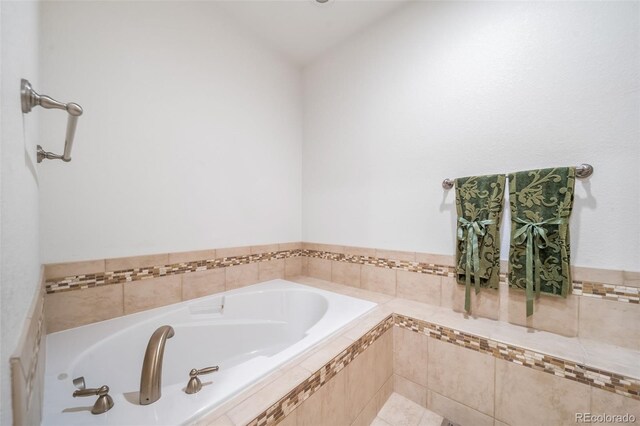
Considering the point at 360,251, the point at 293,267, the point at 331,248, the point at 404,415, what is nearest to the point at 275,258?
the point at 293,267

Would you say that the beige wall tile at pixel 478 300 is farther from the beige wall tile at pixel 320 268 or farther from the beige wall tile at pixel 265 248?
the beige wall tile at pixel 265 248

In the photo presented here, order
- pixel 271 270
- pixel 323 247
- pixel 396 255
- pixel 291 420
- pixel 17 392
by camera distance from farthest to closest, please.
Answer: pixel 323 247
pixel 271 270
pixel 396 255
pixel 291 420
pixel 17 392

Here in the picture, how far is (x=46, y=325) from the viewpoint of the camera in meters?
1.08

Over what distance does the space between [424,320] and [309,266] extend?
1147 millimetres

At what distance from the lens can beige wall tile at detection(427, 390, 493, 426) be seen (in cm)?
114

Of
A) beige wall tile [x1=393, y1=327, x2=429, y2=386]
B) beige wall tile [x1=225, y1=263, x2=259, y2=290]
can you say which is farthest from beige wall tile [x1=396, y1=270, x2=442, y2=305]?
beige wall tile [x1=225, y1=263, x2=259, y2=290]

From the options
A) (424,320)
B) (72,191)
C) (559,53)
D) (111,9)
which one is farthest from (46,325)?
(559,53)

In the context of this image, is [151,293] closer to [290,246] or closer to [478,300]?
[290,246]

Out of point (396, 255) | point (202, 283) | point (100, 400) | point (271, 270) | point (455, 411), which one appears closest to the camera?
point (100, 400)

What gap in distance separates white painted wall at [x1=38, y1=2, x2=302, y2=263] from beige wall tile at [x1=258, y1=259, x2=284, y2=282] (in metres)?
0.21

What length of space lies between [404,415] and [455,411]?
0.83 ft

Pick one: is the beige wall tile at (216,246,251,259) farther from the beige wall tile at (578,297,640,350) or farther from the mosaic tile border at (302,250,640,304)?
the beige wall tile at (578,297,640,350)

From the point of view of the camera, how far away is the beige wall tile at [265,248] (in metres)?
1.91

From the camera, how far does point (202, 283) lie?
5.19 ft
